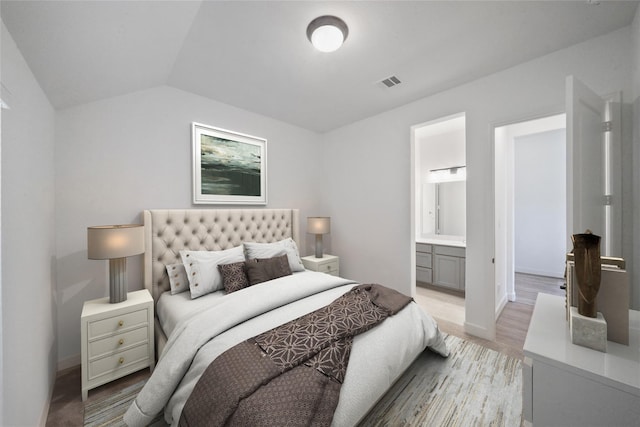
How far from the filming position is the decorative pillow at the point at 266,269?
7.75 feet

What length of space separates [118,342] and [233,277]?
2.98ft

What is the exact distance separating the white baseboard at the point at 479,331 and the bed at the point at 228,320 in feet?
2.26

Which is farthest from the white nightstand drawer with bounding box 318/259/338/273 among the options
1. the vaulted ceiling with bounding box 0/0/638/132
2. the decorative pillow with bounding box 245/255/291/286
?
the vaulted ceiling with bounding box 0/0/638/132

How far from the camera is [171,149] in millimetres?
2527

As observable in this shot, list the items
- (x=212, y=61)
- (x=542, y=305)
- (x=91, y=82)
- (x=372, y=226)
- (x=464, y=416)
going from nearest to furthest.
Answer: (x=542, y=305) < (x=464, y=416) < (x=91, y=82) < (x=212, y=61) < (x=372, y=226)

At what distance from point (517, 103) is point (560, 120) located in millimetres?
1666

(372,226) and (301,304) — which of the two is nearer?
(301,304)

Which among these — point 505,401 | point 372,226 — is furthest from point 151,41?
point 505,401

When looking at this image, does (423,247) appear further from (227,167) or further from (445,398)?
(227,167)

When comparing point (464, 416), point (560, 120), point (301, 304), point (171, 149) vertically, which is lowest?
point (464, 416)

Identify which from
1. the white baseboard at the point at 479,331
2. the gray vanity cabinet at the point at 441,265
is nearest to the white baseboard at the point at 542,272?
the gray vanity cabinet at the point at 441,265

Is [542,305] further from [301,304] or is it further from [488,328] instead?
[301,304]

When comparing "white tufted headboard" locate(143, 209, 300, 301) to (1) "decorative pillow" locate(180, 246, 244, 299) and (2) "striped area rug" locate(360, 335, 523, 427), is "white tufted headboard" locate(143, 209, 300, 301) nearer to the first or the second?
(1) "decorative pillow" locate(180, 246, 244, 299)

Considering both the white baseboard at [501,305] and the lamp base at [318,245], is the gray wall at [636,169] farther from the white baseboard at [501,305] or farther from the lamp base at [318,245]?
the lamp base at [318,245]
